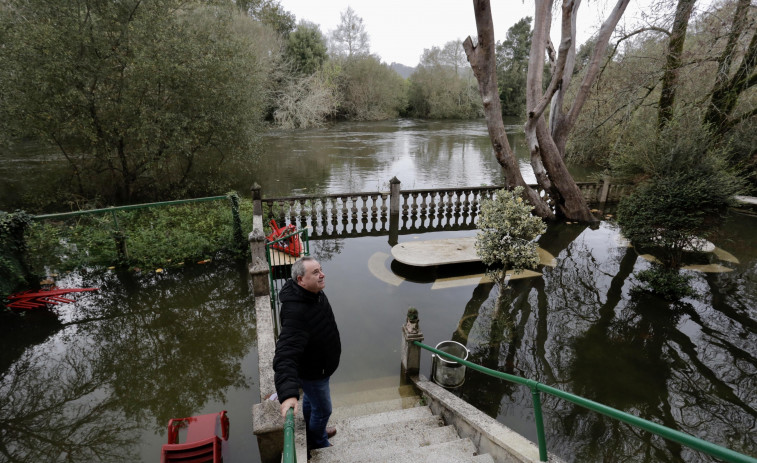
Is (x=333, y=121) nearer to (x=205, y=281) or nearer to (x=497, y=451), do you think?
(x=205, y=281)

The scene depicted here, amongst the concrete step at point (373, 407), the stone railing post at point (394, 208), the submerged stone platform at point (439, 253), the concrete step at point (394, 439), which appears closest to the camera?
the concrete step at point (394, 439)

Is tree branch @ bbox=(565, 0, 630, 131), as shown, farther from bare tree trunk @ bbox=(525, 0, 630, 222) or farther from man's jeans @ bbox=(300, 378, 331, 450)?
man's jeans @ bbox=(300, 378, 331, 450)

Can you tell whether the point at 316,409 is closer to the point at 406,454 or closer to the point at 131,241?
the point at 406,454

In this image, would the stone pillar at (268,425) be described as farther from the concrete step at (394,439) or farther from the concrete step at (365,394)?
the concrete step at (365,394)

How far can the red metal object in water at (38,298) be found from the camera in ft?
21.7

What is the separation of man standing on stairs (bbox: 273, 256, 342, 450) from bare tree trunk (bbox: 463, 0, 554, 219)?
358 inches

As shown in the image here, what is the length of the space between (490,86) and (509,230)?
6.31 meters

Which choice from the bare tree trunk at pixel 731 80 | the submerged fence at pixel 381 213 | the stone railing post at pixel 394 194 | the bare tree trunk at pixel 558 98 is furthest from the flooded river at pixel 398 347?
the bare tree trunk at pixel 731 80

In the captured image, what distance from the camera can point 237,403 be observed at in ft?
15.8

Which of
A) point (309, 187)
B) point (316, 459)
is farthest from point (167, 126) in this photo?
point (316, 459)

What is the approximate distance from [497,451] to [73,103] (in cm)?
1366

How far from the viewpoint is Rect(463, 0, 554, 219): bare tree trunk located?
369 inches

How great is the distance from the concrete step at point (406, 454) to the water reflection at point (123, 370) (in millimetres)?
1611

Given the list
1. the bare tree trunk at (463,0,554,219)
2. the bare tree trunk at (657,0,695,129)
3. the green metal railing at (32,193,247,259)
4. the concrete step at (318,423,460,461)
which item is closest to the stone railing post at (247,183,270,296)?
the concrete step at (318,423,460,461)
